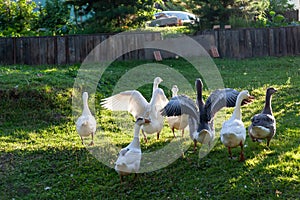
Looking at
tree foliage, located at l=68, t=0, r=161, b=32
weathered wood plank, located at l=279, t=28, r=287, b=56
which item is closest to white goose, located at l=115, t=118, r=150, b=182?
tree foliage, located at l=68, t=0, r=161, b=32

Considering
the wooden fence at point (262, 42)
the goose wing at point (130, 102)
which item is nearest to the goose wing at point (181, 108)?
the goose wing at point (130, 102)

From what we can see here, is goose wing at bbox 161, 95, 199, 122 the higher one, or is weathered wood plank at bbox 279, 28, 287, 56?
weathered wood plank at bbox 279, 28, 287, 56

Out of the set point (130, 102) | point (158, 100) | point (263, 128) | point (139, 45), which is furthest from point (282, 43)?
point (263, 128)

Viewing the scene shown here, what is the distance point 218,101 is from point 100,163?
242 centimetres

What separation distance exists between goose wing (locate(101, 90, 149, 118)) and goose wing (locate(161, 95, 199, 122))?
46.7 inches

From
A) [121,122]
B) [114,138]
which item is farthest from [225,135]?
→ [121,122]

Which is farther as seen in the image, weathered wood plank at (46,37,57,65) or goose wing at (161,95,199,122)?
weathered wood plank at (46,37,57,65)

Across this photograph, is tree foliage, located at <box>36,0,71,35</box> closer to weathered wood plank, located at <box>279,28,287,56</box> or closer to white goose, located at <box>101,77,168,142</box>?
weathered wood plank, located at <box>279,28,287,56</box>

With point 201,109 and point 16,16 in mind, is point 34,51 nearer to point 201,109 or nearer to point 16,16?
point 16,16

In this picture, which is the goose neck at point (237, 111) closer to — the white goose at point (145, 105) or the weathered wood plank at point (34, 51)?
the white goose at point (145, 105)

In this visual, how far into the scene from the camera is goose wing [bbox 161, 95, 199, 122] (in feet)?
29.1

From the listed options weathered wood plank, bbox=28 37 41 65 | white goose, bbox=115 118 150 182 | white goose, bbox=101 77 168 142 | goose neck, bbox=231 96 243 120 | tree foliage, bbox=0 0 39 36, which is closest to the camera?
Result: white goose, bbox=115 118 150 182

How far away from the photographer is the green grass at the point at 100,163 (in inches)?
307

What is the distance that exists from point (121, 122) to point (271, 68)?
7.07 metres
